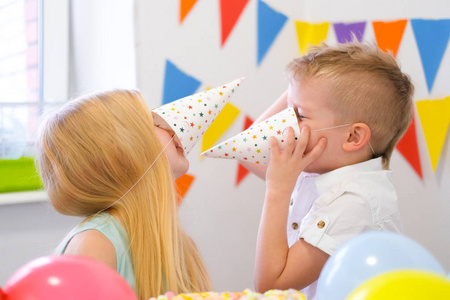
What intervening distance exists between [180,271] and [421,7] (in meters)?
1.03

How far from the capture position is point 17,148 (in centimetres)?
169

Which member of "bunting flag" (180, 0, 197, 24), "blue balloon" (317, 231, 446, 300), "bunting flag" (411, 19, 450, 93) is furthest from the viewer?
"bunting flag" (180, 0, 197, 24)

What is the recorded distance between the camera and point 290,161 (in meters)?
1.08

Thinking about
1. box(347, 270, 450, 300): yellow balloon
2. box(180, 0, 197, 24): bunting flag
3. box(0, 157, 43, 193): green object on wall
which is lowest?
box(0, 157, 43, 193): green object on wall

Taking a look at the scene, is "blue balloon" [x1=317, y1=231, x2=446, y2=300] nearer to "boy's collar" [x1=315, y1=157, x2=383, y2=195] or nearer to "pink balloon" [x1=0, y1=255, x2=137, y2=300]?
"pink balloon" [x1=0, y1=255, x2=137, y2=300]

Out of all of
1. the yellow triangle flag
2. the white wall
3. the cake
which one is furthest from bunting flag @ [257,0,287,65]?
the cake

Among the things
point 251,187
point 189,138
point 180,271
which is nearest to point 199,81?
point 251,187

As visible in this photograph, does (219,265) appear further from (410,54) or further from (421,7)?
(421,7)

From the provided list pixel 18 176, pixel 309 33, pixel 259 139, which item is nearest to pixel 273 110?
pixel 259 139

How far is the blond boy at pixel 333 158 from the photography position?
103 centimetres

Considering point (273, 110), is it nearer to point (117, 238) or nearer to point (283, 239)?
point (283, 239)

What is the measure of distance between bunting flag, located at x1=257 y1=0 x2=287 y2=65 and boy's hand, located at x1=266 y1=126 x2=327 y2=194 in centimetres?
72

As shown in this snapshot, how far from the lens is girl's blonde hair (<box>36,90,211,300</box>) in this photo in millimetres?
970

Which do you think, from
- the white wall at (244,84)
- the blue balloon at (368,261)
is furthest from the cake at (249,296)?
the white wall at (244,84)
